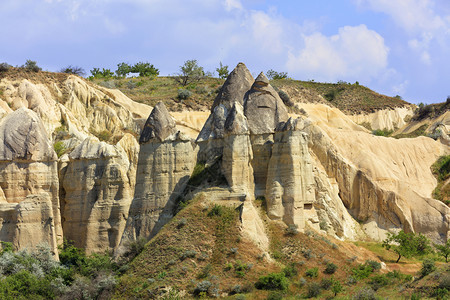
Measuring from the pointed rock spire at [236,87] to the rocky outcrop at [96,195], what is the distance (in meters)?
6.57

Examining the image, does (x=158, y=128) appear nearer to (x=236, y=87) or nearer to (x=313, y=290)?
(x=236, y=87)

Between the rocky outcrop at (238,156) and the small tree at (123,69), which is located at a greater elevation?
the small tree at (123,69)

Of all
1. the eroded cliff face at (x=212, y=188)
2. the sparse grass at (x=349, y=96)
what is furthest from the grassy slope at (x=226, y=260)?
the sparse grass at (x=349, y=96)

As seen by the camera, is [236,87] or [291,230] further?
[236,87]

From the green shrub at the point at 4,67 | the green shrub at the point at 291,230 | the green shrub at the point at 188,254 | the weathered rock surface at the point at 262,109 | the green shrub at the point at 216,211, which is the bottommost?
the green shrub at the point at 188,254

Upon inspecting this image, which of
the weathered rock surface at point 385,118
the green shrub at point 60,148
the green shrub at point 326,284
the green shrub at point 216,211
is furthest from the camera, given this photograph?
the weathered rock surface at point 385,118

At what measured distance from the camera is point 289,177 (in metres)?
38.8

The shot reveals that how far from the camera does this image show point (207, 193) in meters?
38.8

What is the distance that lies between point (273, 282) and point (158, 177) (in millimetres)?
9499

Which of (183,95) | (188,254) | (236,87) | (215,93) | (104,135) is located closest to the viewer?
(188,254)

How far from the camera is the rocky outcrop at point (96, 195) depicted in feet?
136

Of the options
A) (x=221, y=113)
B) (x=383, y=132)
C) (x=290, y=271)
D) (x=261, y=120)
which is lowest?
(x=290, y=271)

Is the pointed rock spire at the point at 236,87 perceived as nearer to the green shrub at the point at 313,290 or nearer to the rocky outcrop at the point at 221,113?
the rocky outcrop at the point at 221,113

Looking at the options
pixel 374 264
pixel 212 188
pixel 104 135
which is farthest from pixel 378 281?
pixel 104 135
